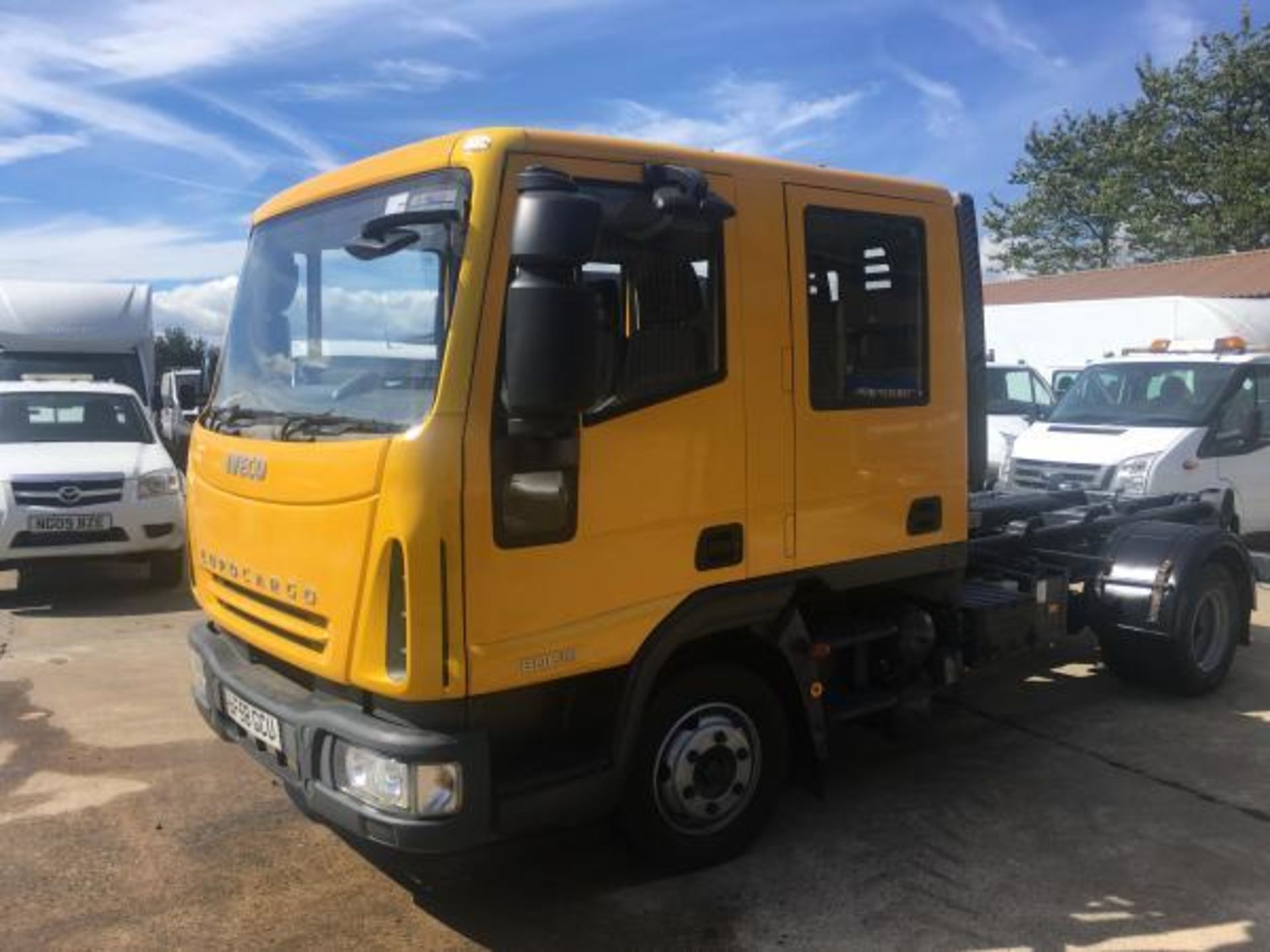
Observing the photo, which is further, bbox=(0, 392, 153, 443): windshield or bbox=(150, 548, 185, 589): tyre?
bbox=(0, 392, 153, 443): windshield

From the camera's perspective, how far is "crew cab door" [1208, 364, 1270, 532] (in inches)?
364

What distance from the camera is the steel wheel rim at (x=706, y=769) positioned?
12.6 feet

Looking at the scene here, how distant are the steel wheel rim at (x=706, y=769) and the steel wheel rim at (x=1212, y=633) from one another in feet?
11.4

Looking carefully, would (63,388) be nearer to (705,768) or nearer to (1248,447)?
(705,768)

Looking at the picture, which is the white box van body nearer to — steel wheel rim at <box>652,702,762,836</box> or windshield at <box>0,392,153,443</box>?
windshield at <box>0,392,153,443</box>

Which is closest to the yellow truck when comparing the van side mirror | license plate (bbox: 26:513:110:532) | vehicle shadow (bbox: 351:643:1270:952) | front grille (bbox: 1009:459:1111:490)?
the van side mirror

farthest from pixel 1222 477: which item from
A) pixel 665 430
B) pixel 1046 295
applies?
pixel 1046 295

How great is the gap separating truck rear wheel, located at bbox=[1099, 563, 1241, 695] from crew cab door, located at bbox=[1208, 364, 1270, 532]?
334cm

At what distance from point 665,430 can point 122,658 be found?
5108mm

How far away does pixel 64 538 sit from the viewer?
8.55 metres

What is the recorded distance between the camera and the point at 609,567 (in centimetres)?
348

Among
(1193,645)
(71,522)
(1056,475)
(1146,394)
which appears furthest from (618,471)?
(1146,394)

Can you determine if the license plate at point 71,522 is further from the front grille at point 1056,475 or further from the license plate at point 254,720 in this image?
the front grille at point 1056,475

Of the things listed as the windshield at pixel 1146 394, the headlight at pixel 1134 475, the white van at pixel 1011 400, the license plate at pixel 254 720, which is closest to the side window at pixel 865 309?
the license plate at pixel 254 720
